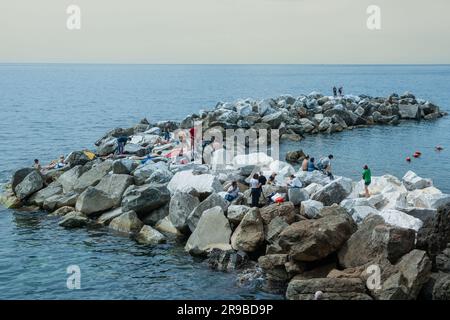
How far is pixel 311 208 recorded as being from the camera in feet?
73.3

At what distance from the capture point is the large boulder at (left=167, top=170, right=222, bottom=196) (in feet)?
85.5

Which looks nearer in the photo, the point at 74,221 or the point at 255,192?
the point at 255,192

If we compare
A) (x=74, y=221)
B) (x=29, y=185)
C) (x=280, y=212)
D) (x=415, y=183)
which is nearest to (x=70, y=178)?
(x=29, y=185)

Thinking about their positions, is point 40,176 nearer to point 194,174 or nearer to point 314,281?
point 194,174

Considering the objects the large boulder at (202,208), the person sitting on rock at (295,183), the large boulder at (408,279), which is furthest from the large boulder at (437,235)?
the large boulder at (202,208)

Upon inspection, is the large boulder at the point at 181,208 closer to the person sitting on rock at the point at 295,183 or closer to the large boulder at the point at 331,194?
Result: the person sitting on rock at the point at 295,183

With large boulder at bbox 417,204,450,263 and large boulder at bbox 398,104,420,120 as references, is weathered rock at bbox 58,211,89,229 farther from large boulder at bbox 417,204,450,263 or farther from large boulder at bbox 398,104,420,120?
large boulder at bbox 398,104,420,120

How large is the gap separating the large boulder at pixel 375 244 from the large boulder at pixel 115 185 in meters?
13.1

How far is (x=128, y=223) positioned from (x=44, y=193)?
7703 mm

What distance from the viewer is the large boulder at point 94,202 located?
2702cm

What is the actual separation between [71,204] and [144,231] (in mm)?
6470

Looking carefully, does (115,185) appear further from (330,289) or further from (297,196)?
(330,289)

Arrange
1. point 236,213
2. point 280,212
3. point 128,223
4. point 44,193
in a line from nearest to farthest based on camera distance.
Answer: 1. point 280,212
2. point 236,213
3. point 128,223
4. point 44,193

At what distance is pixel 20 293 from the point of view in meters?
19.2
